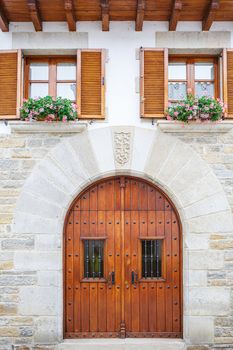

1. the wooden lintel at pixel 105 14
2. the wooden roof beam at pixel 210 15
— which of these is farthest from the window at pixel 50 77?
the wooden roof beam at pixel 210 15

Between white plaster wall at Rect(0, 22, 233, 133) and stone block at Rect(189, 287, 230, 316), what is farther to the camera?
white plaster wall at Rect(0, 22, 233, 133)

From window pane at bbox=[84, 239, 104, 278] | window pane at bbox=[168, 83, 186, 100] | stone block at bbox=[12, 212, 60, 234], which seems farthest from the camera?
window pane at bbox=[168, 83, 186, 100]

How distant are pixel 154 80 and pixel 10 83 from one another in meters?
2.06

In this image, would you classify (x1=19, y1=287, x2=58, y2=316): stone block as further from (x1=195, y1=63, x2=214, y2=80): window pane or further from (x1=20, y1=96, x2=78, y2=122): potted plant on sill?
(x1=195, y1=63, x2=214, y2=80): window pane

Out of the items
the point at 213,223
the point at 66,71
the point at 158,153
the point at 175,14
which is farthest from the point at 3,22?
the point at 213,223

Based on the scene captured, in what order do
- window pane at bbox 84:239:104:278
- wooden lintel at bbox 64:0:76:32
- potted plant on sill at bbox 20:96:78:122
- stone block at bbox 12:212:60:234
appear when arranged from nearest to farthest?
wooden lintel at bbox 64:0:76:32
potted plant on sill at bbox 20:96:78:122
stone block at bbox 12:212:60:234
window pane at bbox 84:239:104:278

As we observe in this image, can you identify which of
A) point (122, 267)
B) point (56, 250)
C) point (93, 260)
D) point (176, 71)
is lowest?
point (122, 267)

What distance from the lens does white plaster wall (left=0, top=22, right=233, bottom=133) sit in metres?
6.21

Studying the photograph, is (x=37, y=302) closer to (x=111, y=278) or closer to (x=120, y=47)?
(x=111, y=278)

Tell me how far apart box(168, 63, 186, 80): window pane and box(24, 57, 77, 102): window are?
1420 millimetres

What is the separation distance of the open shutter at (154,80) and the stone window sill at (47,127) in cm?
97

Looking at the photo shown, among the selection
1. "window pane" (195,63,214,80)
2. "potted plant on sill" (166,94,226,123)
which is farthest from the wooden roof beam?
"potted plant on sill" (166,94,226,123)

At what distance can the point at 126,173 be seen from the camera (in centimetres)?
621

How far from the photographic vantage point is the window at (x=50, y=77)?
21.0 feet
